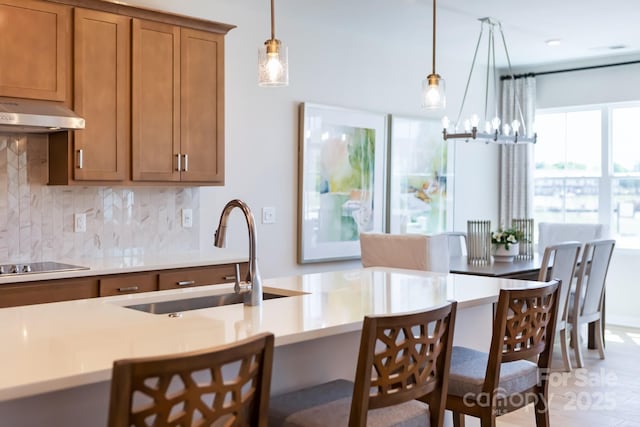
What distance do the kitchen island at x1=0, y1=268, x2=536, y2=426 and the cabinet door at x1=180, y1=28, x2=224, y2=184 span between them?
5.49ft

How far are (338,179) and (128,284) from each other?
8.11ft

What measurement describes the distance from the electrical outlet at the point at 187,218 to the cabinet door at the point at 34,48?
125 centimetres

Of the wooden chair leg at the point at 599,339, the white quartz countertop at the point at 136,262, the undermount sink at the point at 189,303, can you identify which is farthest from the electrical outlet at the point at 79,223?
the wooden chair leg at the point at 599,339

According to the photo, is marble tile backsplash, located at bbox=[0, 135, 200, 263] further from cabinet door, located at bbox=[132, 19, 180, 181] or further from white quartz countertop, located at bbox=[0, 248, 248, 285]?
cabinet door, located at bbox=[132, 19, 180, 181]

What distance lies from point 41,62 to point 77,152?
0.53 meters

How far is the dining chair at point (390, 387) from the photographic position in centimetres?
203

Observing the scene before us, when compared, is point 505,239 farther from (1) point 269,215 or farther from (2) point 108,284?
(2) point 108,284

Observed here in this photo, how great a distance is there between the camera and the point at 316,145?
19.2 ft

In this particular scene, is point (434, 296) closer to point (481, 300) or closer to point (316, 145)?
point (481, 300)

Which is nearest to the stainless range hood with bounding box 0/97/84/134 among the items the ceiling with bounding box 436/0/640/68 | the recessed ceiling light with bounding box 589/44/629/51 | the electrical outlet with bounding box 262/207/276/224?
the electrical outlet with bounding box 262/207/276/224

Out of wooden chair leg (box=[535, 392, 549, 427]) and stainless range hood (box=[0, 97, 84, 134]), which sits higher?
stainless range hood (box=[0, 97, 84, 134])

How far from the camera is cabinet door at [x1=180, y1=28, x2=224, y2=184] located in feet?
15.3

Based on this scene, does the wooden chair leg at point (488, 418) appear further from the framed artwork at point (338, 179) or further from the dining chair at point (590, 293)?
the framed artwork at point (338, 179)

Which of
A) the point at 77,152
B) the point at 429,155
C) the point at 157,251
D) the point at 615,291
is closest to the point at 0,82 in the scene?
the point at 77,152
